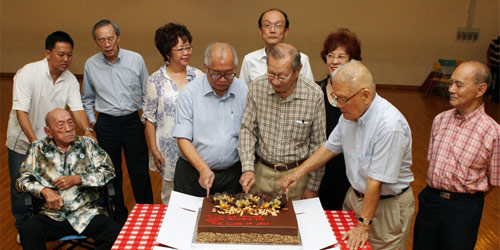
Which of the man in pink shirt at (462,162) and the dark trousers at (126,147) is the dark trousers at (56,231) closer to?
the dark trousers at (126,147)

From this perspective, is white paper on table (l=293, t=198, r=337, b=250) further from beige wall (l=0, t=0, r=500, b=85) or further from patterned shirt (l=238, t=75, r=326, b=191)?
beige wall (l=0, t=0, r=500, b=85)

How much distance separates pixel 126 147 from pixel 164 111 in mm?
781

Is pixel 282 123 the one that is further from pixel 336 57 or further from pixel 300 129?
pixel 336 57

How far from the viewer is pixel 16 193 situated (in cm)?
358

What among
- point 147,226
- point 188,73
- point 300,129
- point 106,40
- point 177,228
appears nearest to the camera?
point 177,228

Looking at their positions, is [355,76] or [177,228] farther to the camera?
[177,228]

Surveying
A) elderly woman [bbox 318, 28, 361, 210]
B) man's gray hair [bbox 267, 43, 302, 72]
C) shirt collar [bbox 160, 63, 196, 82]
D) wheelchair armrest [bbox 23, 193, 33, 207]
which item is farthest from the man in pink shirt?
wheelchair armrest [bbox 23, 193, 33, 207]

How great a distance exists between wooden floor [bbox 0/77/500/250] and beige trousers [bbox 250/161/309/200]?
5.06 ft

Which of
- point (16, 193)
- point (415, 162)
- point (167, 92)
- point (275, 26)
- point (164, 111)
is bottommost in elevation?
point (415, 162)

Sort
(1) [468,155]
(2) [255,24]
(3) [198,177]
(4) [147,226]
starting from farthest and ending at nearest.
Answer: (2) [255,24] → (3) [198,177] → (1) [468,155] → (4) [147,226]

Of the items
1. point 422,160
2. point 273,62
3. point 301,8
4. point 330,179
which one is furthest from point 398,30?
point 273,62

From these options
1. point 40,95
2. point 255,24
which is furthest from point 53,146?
point 255,24

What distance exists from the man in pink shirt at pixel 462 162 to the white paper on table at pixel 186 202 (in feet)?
4.57

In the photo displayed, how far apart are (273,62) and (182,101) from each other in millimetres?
683
